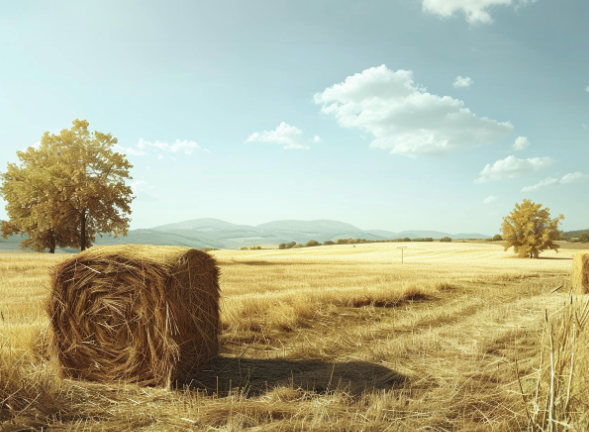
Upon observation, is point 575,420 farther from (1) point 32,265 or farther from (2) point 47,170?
(2) point 47,170

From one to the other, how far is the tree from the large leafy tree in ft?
117

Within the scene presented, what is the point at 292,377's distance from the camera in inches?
198

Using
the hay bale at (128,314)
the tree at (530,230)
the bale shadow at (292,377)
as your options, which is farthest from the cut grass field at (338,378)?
the tree at (530,230)

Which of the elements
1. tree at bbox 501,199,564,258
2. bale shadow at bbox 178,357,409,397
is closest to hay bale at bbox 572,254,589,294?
bale shadow at bbox 178,357,409,397

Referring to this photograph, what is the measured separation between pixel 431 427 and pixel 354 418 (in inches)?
28.5

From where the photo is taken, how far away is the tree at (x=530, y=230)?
39469mm

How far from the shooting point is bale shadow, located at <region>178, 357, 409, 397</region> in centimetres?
501

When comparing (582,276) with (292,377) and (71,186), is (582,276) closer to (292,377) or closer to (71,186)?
(292,377)

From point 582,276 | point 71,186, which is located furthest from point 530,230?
point 71,186

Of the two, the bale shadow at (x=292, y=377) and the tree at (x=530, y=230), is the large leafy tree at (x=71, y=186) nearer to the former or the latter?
the bale shadow at (x=292, y=377)

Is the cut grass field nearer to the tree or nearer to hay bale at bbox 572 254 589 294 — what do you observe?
hay bale at bbox 572 254 589 294

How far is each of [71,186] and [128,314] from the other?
2879cm

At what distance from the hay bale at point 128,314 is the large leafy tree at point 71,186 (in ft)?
86.0

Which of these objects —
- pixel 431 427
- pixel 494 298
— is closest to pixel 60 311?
pixel 431 427
